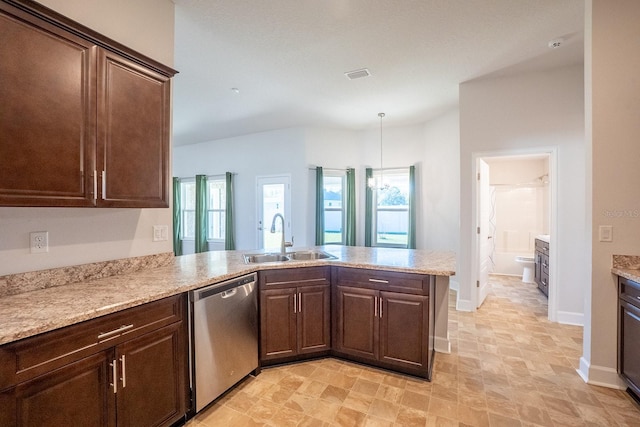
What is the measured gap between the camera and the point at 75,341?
125 centimetres

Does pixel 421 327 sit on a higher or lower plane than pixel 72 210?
lower

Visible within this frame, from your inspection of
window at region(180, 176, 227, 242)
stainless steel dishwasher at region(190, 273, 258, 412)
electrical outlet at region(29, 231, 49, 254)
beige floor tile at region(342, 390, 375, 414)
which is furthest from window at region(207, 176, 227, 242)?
beige floor tile at region(342, 390, 375, 414)

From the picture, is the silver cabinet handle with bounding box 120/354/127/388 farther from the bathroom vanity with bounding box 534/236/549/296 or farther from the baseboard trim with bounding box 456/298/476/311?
the bathroom vanity with bounding box 534/236/549/296

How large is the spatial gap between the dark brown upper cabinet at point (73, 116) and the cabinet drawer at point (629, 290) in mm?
3300

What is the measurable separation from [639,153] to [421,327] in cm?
205

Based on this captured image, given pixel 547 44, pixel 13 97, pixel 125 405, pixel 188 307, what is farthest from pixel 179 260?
pixel 547 44

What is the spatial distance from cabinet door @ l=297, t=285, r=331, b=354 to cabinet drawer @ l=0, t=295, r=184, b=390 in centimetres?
110

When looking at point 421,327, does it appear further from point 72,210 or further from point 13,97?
point 13,97

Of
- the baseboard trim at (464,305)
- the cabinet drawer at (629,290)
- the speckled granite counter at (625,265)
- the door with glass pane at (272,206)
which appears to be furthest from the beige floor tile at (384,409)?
the door with glass pane at (272,206)

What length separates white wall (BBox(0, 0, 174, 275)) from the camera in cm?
156

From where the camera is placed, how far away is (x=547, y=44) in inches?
114

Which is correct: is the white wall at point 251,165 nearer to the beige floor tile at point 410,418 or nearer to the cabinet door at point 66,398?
the beige floor tile at point 410,418

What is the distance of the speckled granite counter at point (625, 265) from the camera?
209cm

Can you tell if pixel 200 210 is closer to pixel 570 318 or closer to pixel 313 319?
pixel 313 319
